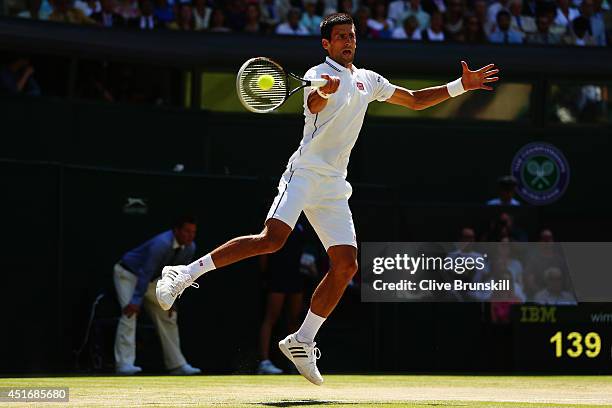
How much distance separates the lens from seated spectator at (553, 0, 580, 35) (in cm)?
1991

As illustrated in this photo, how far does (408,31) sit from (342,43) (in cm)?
1053

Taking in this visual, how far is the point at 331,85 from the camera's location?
27.3ft

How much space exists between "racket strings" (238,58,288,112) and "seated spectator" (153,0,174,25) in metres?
9.89

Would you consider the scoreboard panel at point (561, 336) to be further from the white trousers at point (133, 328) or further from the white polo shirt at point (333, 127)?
the white polo shirt at point (333, 127)

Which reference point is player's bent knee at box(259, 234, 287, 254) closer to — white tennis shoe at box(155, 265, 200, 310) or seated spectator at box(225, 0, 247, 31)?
white tennis shoe at box(155, 265, 200, 310)

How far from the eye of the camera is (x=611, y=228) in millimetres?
19031

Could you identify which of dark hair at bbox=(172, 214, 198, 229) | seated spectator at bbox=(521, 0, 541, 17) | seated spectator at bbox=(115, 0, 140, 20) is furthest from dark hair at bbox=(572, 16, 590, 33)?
dark hair at bbox=(172, 214, 198, 229)

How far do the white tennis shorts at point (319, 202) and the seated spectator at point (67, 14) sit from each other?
31.2 ft

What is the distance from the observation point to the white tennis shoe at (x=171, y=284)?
8.52m

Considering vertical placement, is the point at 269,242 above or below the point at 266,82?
below

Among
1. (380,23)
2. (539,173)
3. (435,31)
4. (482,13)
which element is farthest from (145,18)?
(539,173)

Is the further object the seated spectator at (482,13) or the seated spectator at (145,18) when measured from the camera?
the seated spectator at (482,13)

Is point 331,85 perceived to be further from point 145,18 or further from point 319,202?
point 145,18

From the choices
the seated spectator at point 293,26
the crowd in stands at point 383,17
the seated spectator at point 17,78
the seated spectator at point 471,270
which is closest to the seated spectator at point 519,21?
the crowd in stands at point 383,17
